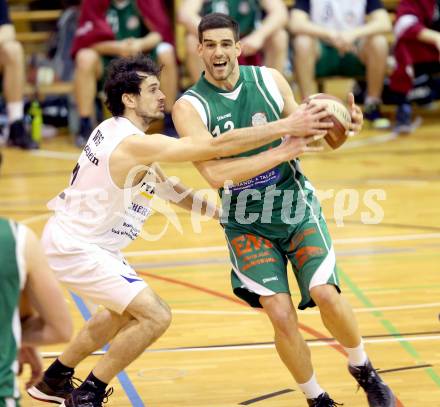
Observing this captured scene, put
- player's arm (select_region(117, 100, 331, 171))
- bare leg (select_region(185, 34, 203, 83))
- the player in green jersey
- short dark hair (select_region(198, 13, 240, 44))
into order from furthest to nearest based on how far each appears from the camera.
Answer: bare leg (select_region(185, 34, 203, 83)) → short dark hair (select_region(198, 13, 240, 44)) → the player in green jersey → player's arm (select_region(117, 100, 331, 171))

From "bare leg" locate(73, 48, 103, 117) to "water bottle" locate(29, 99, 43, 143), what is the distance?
0.69 meters

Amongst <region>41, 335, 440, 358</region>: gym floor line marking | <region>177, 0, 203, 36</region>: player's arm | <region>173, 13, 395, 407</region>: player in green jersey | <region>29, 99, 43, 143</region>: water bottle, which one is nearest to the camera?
<region>173, 13, 395, 407</region>: player in green jersey

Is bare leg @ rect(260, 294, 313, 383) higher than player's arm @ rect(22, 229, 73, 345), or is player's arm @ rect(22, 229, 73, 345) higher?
player's arm @ rect(22, 229, 73, 345)

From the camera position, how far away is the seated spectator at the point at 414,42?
36.0 feet

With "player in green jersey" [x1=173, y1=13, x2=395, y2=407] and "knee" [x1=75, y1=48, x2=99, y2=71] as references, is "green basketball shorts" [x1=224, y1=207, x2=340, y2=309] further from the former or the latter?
"knee" [x1=75, y1=48, x2=99, y2=71]

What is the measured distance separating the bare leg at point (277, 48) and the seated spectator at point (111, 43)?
3.45ft

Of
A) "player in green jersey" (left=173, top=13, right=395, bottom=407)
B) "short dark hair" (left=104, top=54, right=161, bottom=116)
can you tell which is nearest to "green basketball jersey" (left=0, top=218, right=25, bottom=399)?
"player in green jersey" (left=173, top=13, right=395, bottom=407)

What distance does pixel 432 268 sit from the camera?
6957mm

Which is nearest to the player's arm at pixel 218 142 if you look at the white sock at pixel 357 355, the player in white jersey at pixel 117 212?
the player in white jersey at pixel 117 212

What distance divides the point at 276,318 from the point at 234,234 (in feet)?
1.68

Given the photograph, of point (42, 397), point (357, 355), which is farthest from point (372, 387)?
point (42, 397)

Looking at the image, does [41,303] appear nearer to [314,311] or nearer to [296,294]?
[314,311]

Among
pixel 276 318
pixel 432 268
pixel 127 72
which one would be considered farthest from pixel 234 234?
pixel 432 268

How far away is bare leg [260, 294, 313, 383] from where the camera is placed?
182 inches
